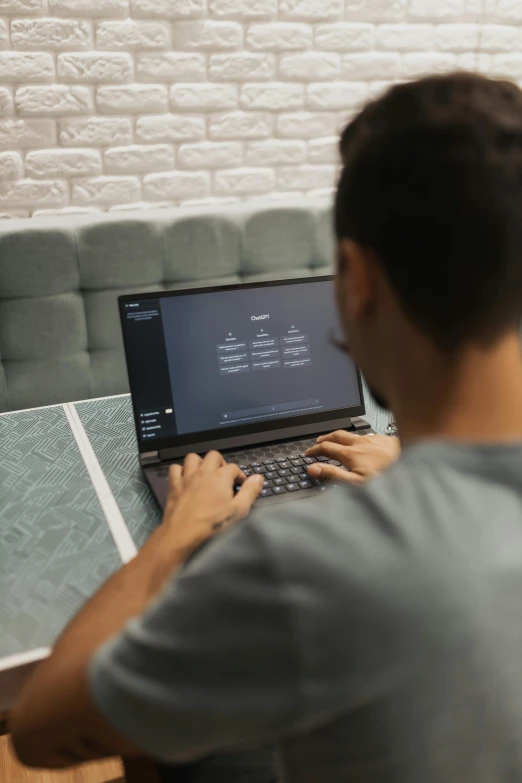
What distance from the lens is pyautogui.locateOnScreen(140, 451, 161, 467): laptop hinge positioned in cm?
107

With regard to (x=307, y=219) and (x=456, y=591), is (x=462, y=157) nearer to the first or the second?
(x=456, y=591)

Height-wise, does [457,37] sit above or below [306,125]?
above

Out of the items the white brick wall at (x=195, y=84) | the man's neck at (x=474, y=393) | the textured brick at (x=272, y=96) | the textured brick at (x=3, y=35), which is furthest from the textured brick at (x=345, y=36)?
the man's neck at (x=474, y=393)

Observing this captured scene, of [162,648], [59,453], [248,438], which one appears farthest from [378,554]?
[59,453]

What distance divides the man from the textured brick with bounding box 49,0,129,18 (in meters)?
1.40

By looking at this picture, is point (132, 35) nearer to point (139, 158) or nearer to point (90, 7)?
point (90, 7)

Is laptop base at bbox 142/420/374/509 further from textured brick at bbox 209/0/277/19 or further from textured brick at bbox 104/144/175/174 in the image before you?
textured brick at bbox 209/0/277/19

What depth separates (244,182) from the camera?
77.7 inches

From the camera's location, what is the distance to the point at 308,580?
397 mm

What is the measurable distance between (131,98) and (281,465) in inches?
46.4

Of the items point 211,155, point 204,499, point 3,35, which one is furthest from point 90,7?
point 204,499

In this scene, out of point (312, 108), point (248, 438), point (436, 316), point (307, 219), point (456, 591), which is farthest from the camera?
point (312, 108)

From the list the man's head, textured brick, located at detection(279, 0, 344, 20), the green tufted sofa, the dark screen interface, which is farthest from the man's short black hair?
textured brick, located at detection(279, 0, 344, 20)

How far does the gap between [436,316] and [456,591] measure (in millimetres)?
204
